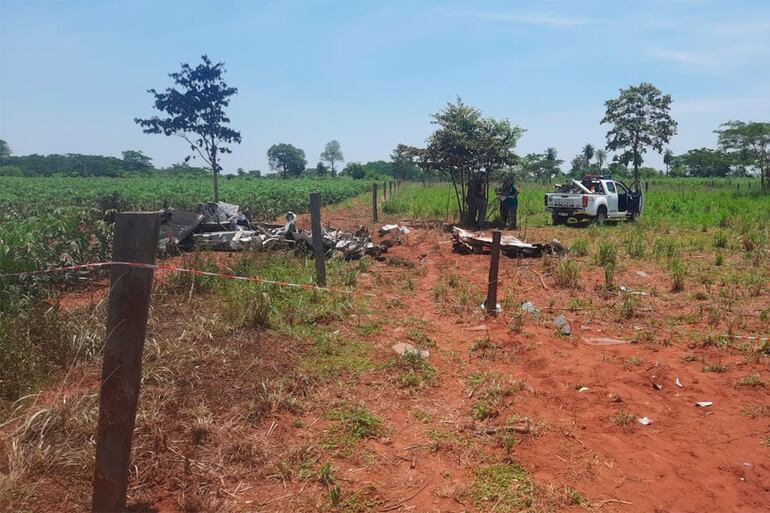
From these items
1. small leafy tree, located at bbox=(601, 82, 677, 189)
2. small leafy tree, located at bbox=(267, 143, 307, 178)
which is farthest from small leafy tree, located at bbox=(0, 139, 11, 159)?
small leafy tree, located at bbox=(601, 82, 677, 189)

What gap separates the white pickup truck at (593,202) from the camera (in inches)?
623

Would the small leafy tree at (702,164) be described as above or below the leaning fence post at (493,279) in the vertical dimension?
above

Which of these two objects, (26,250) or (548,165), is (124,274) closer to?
(26,250)

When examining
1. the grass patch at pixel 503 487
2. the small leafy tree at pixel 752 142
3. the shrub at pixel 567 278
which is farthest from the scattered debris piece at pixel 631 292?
the small leafy tree at pixel 752 142

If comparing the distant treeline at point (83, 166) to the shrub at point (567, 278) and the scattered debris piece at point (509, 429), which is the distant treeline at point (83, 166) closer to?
the shrub at point (567, 278)

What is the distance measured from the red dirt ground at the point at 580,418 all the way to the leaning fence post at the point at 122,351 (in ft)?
1.39

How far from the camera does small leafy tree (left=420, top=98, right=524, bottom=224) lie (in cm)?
1577

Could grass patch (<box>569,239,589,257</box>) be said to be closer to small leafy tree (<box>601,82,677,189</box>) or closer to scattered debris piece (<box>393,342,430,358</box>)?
scattered debris piece (<box>393,342,430,358</box>)

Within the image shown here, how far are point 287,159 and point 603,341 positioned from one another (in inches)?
3593

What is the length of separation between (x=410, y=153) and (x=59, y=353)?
46.5 ft

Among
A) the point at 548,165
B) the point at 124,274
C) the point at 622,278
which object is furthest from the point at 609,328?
the point at 548,165

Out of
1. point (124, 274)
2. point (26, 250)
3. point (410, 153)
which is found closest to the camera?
point (124, 274)

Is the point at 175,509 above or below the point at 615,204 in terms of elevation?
below

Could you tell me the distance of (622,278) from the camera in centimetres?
852
